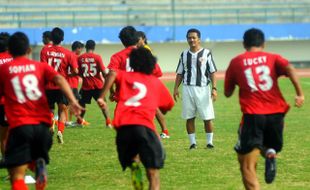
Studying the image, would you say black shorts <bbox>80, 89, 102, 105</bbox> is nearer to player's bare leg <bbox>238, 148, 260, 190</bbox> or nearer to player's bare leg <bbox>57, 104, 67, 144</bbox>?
player's bare leg <bbox>57, 104, 67, 144</bbox>

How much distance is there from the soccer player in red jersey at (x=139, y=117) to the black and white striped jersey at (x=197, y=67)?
5.67 metres

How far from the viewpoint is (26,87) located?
945cm

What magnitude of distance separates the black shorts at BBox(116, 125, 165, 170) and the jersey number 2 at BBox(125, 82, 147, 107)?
258 millimetres

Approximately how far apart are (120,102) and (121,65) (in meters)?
3.92

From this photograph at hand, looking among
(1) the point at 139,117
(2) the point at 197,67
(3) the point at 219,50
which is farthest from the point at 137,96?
(3) the point at 219,50

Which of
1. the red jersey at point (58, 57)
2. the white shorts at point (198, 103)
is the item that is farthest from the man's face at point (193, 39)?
the red jersey at point (58, 57)

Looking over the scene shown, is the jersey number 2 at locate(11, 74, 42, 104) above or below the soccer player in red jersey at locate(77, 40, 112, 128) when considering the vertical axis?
above

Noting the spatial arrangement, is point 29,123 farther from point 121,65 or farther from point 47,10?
point 47,10

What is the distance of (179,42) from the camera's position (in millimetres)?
49469

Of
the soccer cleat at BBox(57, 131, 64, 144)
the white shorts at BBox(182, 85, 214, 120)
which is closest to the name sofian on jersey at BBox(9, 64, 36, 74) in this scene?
the white shorts at BBox(182, 85, 214, 120)

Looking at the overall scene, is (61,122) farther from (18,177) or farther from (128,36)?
(18,177)

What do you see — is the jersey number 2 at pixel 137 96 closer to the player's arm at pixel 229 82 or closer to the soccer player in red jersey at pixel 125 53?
the player's arm at pixel 229 82

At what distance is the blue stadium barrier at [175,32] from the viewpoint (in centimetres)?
4791

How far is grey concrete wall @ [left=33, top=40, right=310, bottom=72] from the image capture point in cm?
4903
